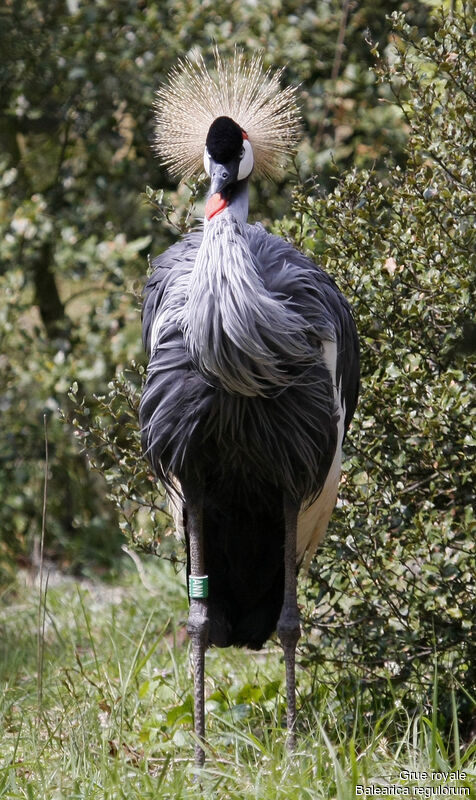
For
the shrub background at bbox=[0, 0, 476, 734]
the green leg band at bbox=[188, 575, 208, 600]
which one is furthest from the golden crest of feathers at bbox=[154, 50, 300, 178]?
the green leg band at bbox=[188, 575, 208, 600]

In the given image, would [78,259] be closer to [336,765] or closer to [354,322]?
[354,322]

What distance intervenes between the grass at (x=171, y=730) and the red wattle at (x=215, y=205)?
114 centimetres

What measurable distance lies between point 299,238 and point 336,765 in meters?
1.65

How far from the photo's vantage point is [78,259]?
526cm

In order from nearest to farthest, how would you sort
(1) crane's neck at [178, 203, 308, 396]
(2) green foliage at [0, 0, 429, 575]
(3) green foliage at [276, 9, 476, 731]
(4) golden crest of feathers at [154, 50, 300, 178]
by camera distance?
1. (1) crane's neck at [178, 203, 308, 396]
2. (3) green foliage at [276, 9, 476, 731]
3. (4) golden crest of feathers at [154, 50, 300, 178]
4. (2) green foliage at [0, 0, 429, 575]

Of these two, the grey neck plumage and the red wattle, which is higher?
the red wattle

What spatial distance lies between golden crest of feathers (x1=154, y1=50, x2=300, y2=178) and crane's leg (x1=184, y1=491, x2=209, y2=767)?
3.48 feet

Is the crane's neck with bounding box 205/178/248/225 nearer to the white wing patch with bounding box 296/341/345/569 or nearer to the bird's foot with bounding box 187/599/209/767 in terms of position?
the white wing patch with bounding box 296/341/345/569

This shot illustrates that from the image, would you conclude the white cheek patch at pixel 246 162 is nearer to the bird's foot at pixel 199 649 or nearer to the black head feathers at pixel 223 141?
the black head feathers at pixel 223 141

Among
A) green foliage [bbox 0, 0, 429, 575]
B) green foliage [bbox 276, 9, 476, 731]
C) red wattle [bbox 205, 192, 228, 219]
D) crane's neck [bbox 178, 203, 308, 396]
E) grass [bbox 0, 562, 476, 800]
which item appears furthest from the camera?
green foliage [bbox 0, 0, 429, 575]

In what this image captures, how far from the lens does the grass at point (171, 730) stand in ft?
7.92

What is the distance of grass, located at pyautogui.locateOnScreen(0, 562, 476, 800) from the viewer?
2.41 meters

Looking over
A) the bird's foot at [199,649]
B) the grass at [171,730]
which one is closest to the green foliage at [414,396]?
the grass at [171,730]

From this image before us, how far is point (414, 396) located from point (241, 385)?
20.8 inches
